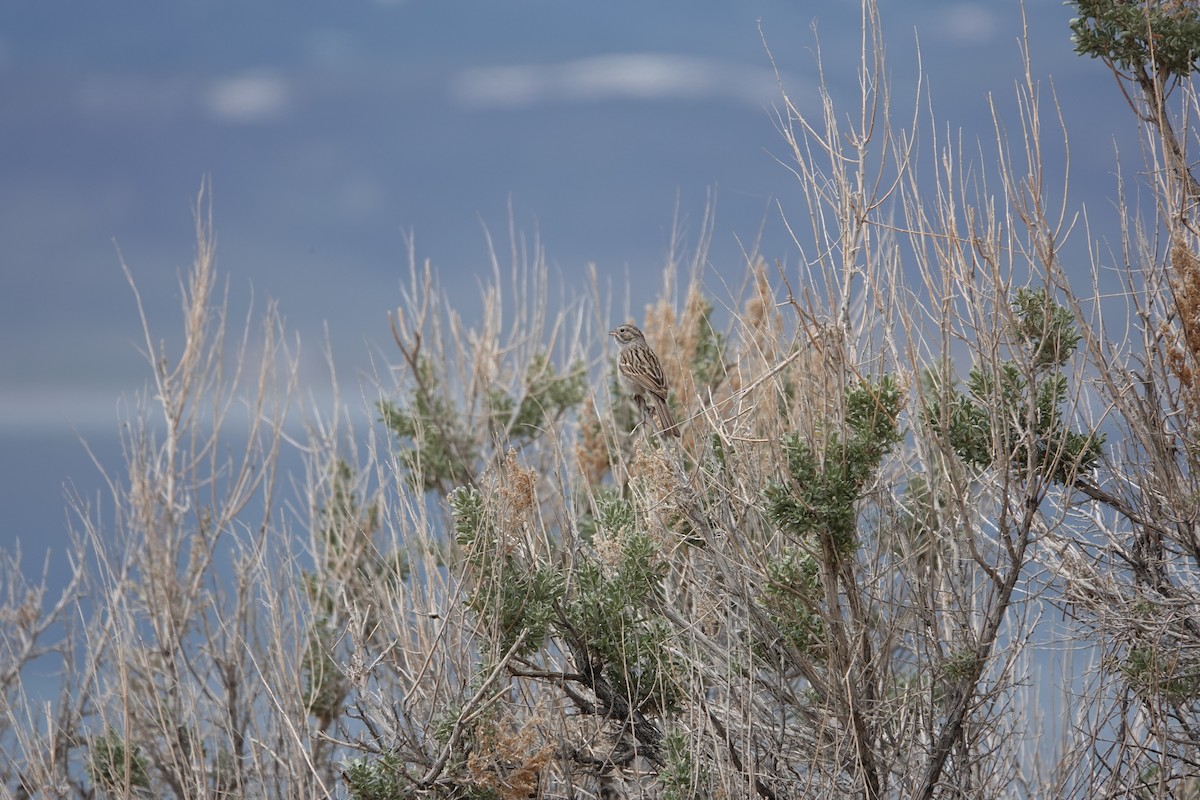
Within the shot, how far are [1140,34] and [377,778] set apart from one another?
181 inches

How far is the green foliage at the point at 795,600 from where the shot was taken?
14.2 feet

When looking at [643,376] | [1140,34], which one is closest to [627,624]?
[643,376]

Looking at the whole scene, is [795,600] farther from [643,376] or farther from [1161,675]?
[643,376]

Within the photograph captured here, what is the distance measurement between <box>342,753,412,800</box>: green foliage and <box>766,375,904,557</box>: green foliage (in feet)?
5.50

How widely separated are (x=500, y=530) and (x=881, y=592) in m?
1.58

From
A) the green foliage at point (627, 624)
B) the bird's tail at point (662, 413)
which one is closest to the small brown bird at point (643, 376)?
the bird's tail at point (662, 413)

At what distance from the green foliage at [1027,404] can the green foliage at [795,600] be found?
76 cm

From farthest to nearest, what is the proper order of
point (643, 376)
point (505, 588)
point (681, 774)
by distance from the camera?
point (643, 376) → point (505, 588) → point (681, 774)

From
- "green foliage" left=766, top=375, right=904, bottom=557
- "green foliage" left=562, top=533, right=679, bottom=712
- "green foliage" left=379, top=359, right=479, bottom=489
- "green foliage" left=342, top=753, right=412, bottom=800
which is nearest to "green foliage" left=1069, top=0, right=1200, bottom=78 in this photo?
"green foliage" left=766, top=375, right=904, bottom=557

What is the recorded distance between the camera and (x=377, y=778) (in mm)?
4172

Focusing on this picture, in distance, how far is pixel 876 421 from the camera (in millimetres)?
4027

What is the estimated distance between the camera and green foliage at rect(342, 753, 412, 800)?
4152mm

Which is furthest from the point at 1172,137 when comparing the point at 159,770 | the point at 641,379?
the point at 159,770

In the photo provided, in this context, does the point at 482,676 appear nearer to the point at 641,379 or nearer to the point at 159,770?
the point at 641,379
